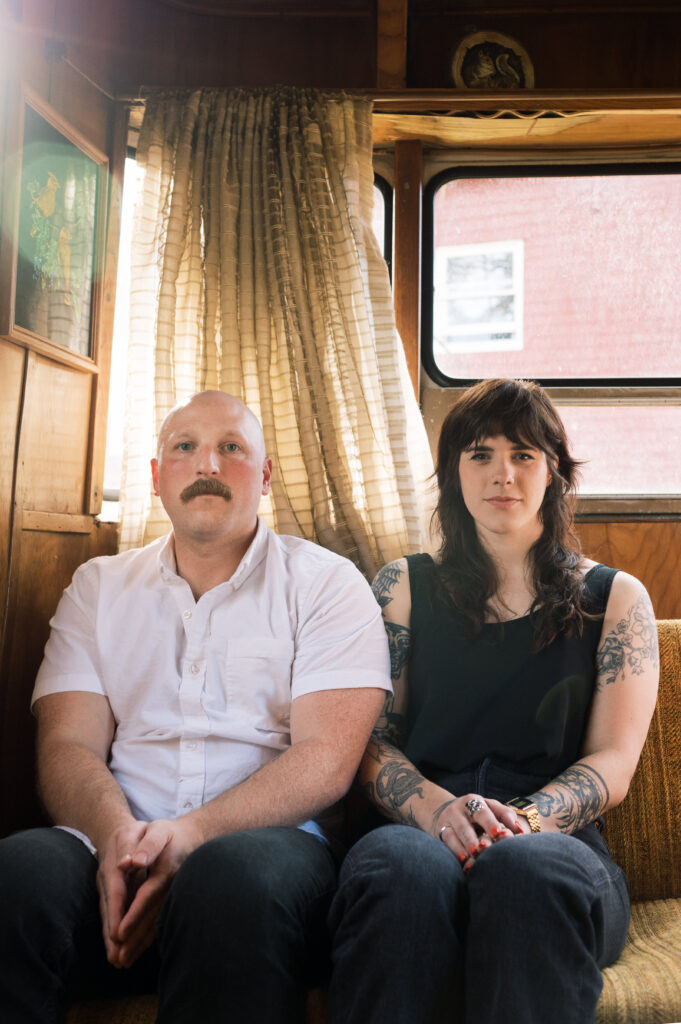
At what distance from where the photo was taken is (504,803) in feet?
5.53

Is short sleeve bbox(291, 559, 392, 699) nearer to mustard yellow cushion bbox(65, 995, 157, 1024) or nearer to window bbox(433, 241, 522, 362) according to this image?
mustard yellow cushion bbox(65, 995, 157, 1024)

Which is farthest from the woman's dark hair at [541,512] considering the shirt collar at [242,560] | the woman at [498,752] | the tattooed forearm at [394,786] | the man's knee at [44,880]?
the man's knee at [44,880]

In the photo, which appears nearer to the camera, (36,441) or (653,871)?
(653,871)

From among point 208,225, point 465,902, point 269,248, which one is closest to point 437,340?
point 269,248

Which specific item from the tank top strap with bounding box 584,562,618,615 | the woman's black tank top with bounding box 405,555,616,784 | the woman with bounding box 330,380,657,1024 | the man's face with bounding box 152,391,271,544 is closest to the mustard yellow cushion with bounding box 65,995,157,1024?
the woman with bounding box 330,380,657,1024

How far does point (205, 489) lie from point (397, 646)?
56 cm

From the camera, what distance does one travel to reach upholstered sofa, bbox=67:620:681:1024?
4.67 feet

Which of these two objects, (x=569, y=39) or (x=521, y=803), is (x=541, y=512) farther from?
(x=569, y=39)

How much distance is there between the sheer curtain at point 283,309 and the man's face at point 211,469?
1.49 ft

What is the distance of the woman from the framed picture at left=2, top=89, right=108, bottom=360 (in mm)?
1080

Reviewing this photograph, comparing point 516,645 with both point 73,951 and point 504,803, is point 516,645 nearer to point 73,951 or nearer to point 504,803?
point 504,803

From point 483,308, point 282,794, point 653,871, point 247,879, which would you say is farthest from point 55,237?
point 653,871

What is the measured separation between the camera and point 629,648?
178 centimetres

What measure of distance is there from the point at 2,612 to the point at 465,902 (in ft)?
4.13
